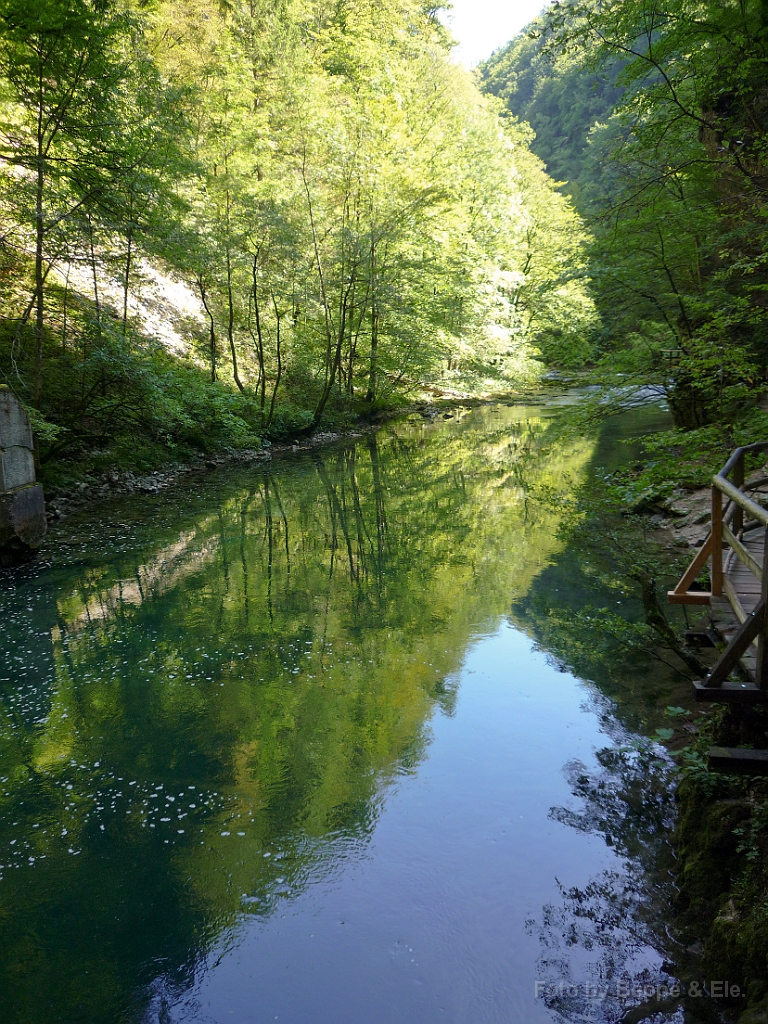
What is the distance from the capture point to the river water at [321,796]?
3.86 metres

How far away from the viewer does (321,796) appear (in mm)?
5496

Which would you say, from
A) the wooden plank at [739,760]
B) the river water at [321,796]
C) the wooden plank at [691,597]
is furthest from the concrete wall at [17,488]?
the wooden plank at [739,760]

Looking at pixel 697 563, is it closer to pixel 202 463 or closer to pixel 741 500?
pixel 741 500

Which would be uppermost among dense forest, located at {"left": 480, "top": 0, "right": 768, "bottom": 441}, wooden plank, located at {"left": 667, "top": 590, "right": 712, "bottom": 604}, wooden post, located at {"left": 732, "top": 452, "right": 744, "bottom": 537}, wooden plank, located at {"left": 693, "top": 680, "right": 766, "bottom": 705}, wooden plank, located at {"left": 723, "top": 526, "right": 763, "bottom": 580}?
dense forest, located at {"left": 480, "top": 0, "right": 768, "bottom": 441}

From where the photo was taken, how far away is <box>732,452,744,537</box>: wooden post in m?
5.47

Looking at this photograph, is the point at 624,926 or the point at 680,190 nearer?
the point at 624,926

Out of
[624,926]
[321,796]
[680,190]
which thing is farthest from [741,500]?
[680,190]

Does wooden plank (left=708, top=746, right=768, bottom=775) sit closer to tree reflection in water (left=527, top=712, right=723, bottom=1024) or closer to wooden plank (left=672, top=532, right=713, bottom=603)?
tree reflection in water (left=527, top=712, right=723, bottom=1024)

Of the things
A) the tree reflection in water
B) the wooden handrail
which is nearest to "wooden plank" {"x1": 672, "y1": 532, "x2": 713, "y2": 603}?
the wooden handrail

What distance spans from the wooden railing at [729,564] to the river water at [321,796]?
1576 millimetres

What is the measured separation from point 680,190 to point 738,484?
6.64m

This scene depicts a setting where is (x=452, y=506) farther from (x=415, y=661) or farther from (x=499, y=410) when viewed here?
(x=499, y=410)

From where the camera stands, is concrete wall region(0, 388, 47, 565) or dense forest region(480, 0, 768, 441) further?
concrete wall region(0, 388, 47, 565)

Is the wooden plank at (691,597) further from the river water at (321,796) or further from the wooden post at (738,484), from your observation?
the river water at (321,796)
